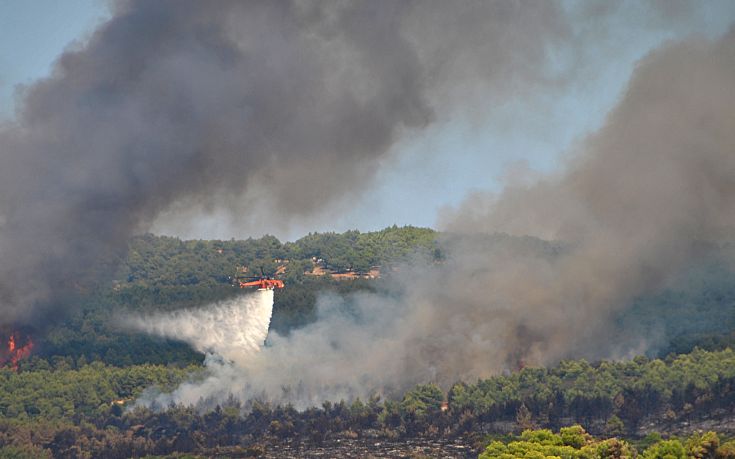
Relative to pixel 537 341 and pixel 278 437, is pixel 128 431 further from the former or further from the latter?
pixel 537 341

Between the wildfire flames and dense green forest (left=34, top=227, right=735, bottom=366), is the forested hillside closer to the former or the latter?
dense green forest (left=34, top=227, right=735, bottom=366)

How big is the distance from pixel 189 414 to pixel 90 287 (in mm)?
9691

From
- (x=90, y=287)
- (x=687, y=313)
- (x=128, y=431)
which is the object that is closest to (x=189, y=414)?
(x=128, y=431)

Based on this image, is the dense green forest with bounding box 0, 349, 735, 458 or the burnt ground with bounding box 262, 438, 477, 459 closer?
the burnt ground with bounding box 262, 438, 477, 459

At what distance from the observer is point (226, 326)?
3856 inches

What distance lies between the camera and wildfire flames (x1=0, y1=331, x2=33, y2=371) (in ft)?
283

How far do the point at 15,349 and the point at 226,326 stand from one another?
14.4 metres

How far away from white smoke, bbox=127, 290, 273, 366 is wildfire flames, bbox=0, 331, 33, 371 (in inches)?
465

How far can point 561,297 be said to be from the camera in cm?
9906

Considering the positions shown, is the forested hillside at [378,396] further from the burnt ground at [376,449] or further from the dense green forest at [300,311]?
the burnt ground at [376,449]

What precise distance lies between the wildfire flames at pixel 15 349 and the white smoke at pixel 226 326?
11818 millimetres

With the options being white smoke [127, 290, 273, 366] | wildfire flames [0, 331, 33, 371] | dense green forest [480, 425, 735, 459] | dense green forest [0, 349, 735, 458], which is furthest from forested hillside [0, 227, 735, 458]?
white smoke [127, 290, 273, 366]

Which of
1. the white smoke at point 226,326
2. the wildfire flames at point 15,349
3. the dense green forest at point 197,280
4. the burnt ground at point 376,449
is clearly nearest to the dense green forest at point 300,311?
the dense green forest at point 197,280

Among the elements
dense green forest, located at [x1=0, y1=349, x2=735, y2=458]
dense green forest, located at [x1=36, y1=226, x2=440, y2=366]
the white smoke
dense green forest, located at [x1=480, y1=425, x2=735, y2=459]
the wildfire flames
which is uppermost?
dense green forest, located at [x1=36, y1=226, x2=440, y2=366]
